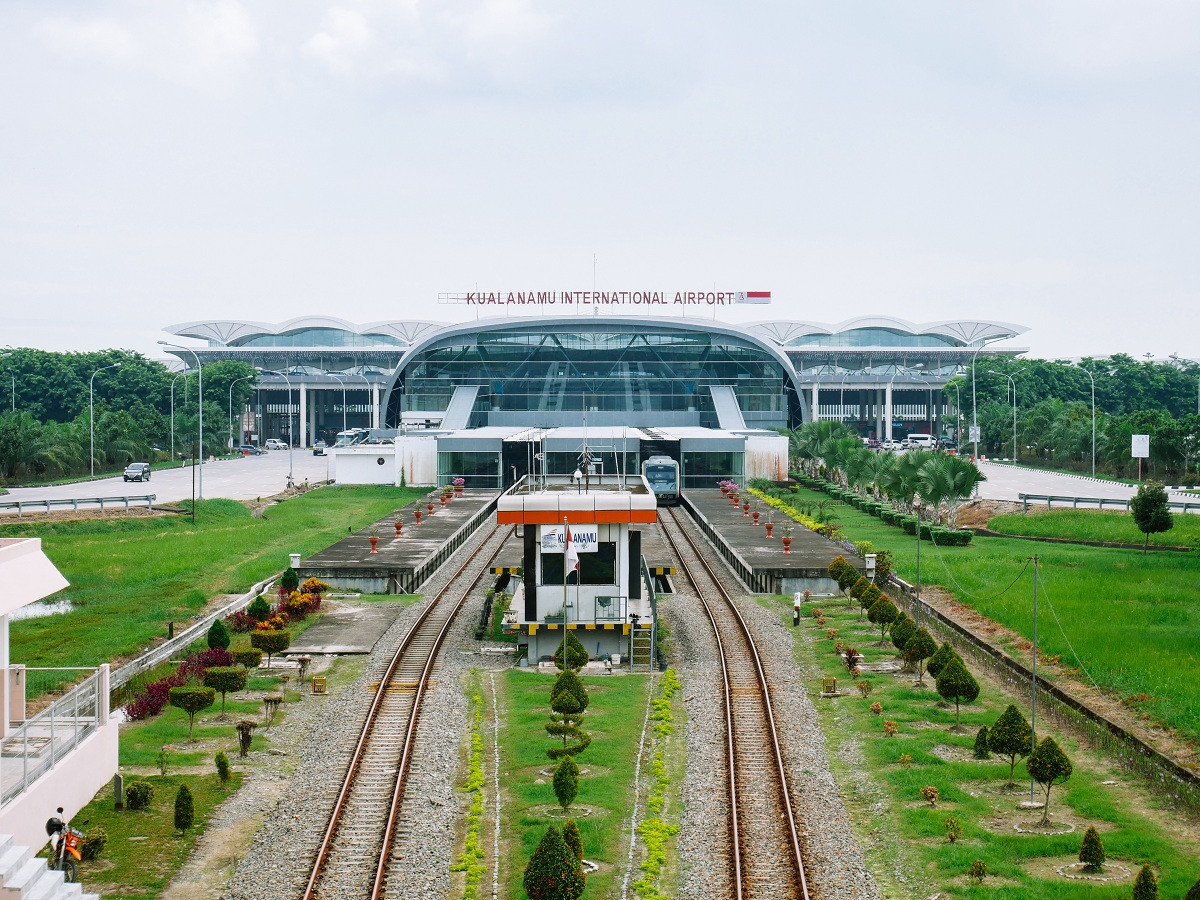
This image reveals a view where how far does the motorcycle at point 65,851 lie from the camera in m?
15.7

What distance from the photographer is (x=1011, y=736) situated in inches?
822

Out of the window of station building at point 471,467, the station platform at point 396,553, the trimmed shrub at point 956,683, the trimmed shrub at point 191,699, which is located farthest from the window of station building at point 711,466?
the trimmed shrub at point 191,699

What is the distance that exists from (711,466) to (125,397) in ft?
222

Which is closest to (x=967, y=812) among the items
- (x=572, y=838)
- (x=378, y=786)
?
(x=572, y=838)

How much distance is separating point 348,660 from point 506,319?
70900mm

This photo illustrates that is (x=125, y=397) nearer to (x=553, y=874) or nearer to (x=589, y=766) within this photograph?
(x=589, y=766)

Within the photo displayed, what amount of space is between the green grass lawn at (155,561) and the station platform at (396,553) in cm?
238

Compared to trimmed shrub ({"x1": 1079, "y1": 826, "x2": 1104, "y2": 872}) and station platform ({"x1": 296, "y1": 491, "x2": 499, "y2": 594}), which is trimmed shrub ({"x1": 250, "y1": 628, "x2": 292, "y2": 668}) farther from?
trimmed shrub ({"x1": 1079, "y1": 826, "x2": 1104, "y2": 872})

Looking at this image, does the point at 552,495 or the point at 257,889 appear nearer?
the point at 257,889

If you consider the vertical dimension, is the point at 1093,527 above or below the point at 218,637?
above

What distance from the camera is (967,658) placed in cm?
3144

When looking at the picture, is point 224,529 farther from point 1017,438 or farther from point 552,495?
point 1017,438

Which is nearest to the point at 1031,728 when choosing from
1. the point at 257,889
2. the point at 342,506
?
the point at 257,889

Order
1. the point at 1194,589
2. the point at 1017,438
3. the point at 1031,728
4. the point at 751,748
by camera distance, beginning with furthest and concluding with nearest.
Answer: the point at 1017,438 → the point at 1194,589 → the point at 751,748 → the point at 1031,728
